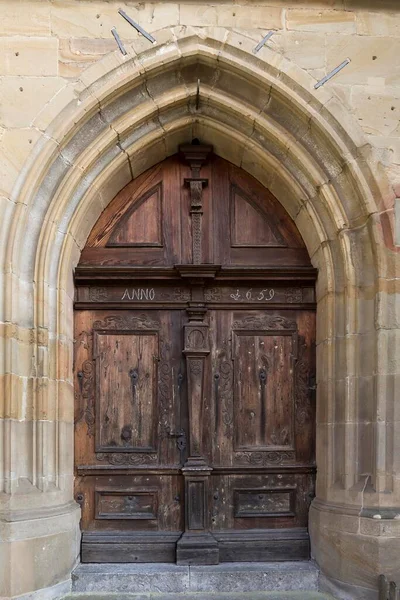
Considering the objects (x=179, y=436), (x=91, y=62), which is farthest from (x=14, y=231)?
(x=179, y=436)

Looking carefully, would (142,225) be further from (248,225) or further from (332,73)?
(332,73)

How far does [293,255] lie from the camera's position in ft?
17.5

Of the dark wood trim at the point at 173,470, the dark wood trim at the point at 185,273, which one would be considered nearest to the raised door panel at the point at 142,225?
the dark wood trim at the point at 185,273

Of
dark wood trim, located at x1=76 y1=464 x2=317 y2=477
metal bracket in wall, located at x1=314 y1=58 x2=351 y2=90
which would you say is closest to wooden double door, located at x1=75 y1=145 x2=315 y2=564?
dark wood trim, located at x1=76 y1=464 x2=317 y2=477

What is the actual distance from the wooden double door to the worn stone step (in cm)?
19

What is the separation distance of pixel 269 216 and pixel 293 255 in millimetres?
406

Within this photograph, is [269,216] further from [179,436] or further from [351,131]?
[179,436]

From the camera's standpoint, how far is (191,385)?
5.13 metres

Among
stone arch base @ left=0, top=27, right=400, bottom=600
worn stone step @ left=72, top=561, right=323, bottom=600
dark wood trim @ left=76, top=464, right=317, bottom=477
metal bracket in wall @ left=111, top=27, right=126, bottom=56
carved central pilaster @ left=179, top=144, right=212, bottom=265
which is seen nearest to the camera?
stone arch base @ left=0, top=27, right=400, bottom=600

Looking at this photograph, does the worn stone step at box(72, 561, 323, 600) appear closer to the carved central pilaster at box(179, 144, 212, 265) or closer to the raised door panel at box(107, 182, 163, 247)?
the carved central pilaster at box(179, 144, 212, 265)

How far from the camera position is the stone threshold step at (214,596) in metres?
4.75

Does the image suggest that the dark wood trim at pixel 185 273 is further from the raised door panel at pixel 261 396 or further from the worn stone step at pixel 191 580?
the worn stone step at pixel 191 580

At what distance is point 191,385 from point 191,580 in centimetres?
155

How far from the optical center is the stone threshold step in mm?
4750
